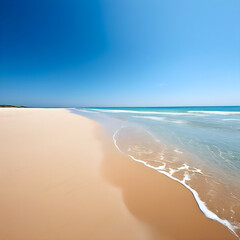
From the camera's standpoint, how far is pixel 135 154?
472 cm

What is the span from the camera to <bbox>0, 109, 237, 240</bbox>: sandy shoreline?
1760 mm

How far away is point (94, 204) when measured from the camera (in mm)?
2244

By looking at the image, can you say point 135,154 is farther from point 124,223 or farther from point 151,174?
point 124,223

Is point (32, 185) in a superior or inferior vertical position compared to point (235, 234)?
superior

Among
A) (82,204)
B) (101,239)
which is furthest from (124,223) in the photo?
(82,204)

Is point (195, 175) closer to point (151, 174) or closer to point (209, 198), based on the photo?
point (209, 198)

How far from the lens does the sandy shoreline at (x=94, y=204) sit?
176 cm

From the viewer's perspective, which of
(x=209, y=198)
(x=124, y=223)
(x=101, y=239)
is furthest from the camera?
(x=209, y=198)

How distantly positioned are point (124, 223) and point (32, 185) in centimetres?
226

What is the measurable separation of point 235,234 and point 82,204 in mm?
2611

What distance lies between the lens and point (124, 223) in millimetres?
1901

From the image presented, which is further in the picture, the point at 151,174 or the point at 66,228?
the point at 151,174

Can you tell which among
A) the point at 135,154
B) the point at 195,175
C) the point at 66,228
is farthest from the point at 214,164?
the point at 66,228

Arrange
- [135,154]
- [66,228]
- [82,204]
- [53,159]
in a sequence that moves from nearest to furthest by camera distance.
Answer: [66,228] → [82,204] → [53,159] → [135,154]
